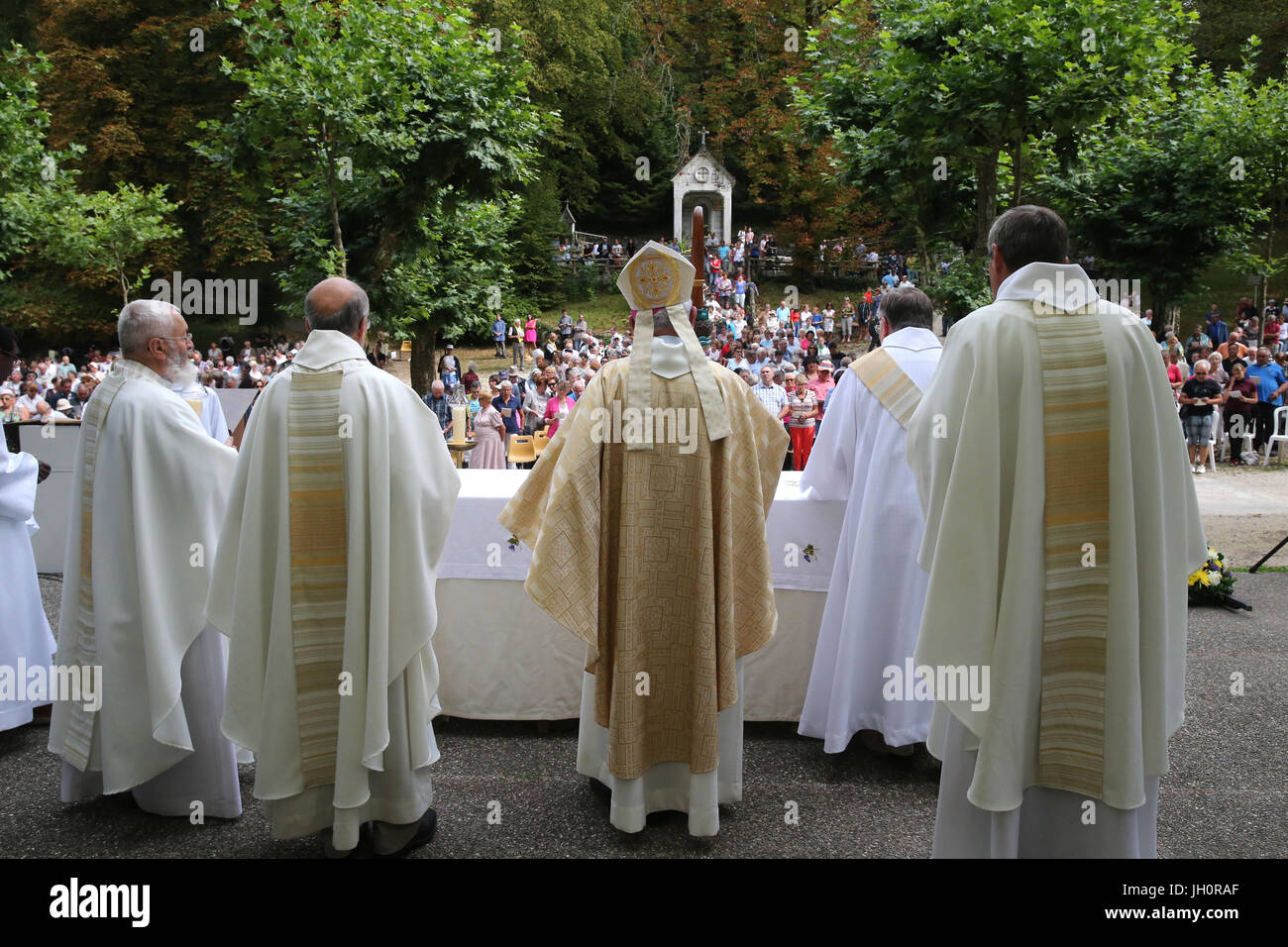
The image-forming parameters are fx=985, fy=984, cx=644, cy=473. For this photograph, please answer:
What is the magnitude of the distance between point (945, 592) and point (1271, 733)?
107 inches

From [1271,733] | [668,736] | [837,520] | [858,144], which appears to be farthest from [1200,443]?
[668,736]

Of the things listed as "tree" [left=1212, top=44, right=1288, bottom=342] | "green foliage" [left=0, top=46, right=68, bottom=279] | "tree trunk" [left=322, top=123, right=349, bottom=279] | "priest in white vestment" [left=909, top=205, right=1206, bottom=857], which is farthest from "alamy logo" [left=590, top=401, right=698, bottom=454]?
"tree" [left=1212, top=44, right=1288, bottom=342]

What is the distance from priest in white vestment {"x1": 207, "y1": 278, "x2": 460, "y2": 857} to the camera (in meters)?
3.24

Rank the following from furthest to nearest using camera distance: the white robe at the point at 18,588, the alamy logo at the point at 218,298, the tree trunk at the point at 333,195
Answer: the alamy logo at the point at 218,298 < the tree trunk at the point at 333,195 < the white robe at the point at 18,588

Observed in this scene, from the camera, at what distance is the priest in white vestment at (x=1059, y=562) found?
2705 millimetres

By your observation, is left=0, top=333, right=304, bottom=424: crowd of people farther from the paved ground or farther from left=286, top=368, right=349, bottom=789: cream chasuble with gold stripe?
left=286, top=368, right=349, bottom=789: cream chasuble with gold stripe

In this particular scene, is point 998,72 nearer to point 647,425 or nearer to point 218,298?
point 647,425

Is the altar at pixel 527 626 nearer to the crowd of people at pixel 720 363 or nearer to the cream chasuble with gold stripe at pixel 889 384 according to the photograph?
the cream chasuble with gold stripe at pixel 889 384

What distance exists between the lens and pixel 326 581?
10.8 ft

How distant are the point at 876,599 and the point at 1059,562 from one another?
4.62 ft

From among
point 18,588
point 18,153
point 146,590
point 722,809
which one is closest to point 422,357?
point 18,153

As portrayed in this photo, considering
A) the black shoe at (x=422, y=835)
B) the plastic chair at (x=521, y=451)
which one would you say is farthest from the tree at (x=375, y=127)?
the black shoe at (x=422, y=835)

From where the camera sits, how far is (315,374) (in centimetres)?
331

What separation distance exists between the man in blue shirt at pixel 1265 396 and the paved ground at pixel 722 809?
33.1ft
